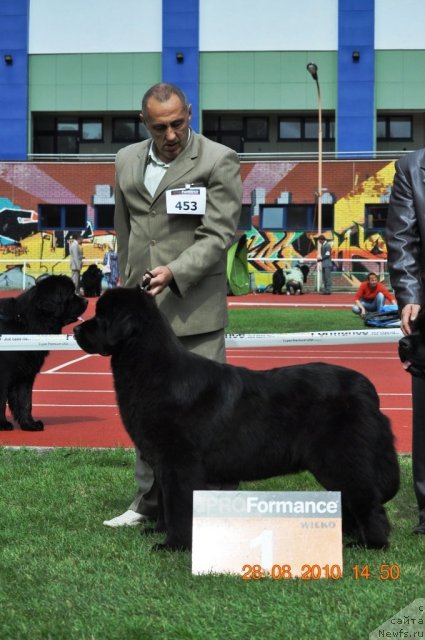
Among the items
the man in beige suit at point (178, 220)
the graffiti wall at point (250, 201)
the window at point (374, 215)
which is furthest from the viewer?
the window at point (374, 215)

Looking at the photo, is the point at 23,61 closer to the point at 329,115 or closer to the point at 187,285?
the point at 329,115

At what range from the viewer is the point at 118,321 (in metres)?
4.32

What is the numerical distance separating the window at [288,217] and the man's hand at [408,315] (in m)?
35.8

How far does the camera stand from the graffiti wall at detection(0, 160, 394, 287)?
39406 mm

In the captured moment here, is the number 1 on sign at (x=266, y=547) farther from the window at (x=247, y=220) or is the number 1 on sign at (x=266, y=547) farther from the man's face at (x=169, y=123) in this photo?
the window at (x=247, y=220)

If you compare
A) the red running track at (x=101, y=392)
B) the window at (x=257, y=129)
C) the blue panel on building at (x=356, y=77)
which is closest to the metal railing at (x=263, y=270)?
the blue panel on building at (x=356, y=77)

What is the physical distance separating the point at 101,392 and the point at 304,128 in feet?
116

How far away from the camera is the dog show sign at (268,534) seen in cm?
401

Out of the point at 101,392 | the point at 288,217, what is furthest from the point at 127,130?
the point at 101,392

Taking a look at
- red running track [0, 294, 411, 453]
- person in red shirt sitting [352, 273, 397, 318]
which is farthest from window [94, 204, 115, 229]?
red running track [0, 294, 411, 453]

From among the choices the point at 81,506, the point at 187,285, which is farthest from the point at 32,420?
the point at 187,285

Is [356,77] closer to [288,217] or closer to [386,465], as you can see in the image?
[288,217]

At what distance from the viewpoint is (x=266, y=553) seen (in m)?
4.04

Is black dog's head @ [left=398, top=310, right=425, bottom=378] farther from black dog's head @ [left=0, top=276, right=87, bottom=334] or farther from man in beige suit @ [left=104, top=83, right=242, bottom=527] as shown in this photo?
black dog's head @ [left=0, top=276, right=87, bottom=334]
